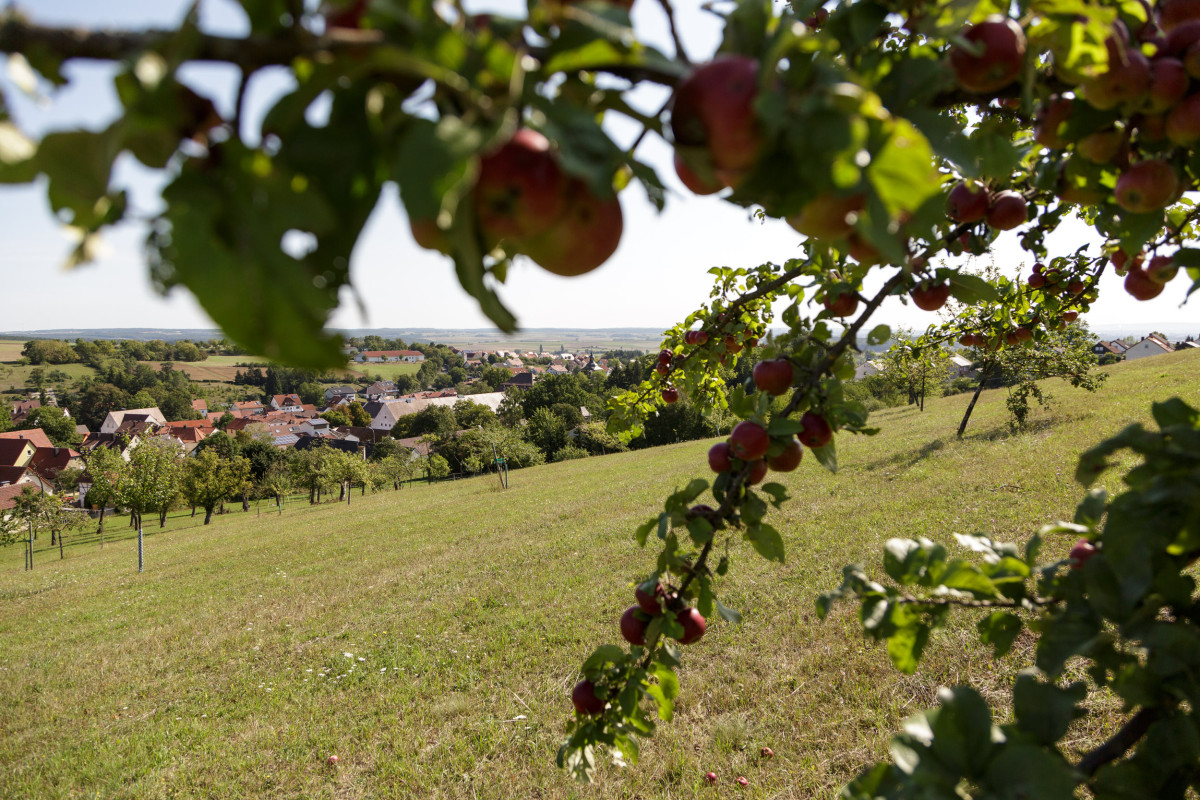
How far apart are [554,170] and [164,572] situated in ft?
56.7

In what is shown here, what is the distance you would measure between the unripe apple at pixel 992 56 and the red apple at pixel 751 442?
2.42ft

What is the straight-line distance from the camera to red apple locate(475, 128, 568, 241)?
47 centimetres

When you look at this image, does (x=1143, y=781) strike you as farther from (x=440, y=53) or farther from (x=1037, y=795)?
(x=440, y=53)

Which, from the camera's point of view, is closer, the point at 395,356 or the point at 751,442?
the point at 751,442

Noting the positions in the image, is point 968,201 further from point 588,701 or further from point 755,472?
point 588,701

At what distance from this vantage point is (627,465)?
24.1 meters

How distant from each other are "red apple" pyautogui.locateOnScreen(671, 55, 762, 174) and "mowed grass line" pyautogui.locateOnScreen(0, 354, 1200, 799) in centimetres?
363

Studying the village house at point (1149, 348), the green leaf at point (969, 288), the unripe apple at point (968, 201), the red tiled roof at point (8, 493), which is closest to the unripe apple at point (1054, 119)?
the unripe apple at point (968, 201)

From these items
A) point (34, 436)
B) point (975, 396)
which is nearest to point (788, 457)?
point (975, 396)

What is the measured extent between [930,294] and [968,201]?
0.25 meters

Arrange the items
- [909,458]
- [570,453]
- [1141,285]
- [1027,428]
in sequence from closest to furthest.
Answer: [1141,285] < [909,458] < [1027,428] < [570,453]

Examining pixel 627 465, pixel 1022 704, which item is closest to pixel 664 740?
pixel 1022 704

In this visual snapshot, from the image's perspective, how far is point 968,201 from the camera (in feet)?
3.90

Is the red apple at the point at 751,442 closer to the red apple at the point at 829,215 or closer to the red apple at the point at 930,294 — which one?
the red apple at the point at 930,294
